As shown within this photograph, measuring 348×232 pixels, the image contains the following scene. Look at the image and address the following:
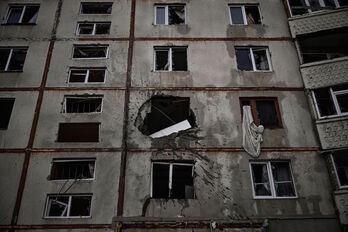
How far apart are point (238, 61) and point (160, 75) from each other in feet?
12.9

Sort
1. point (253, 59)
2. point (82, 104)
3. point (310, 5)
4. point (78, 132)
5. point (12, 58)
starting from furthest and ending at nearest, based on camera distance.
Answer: point (310, 5) → point (12, 58) → point (253, 59) → point (82, 104) → point (78, 132)

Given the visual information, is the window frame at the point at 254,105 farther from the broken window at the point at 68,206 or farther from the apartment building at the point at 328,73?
the broken window at the point at 68,206

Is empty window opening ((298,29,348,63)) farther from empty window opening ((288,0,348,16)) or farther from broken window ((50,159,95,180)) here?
broken window ((50,159,95,180))

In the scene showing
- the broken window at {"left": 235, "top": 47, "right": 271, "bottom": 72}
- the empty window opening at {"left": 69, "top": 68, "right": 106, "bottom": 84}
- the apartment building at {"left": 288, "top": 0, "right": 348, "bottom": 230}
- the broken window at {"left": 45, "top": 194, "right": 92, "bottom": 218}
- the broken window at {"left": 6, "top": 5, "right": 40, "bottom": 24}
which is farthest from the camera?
the broken window at {"left": 6, "top": 5, "right": 40, "bottom": 24}

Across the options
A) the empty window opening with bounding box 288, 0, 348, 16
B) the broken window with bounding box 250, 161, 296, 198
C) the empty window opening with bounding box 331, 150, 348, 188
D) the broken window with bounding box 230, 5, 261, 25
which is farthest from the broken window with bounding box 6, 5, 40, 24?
the empty window opening with bounding box 331, 150, 348, 188

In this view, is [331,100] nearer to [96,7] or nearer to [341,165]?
[341,165]

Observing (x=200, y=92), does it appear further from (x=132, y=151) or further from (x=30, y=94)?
(x=30, y=94)

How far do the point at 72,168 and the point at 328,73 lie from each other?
38.5 feet

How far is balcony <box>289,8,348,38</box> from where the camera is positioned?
14609 mm

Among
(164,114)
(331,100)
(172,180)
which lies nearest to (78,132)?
(164,114)

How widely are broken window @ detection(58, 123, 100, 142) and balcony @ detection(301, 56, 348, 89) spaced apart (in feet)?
31.3

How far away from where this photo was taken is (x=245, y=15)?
1664 cm

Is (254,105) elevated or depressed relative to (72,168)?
elevated

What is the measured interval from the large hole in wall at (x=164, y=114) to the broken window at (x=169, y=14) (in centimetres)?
485
